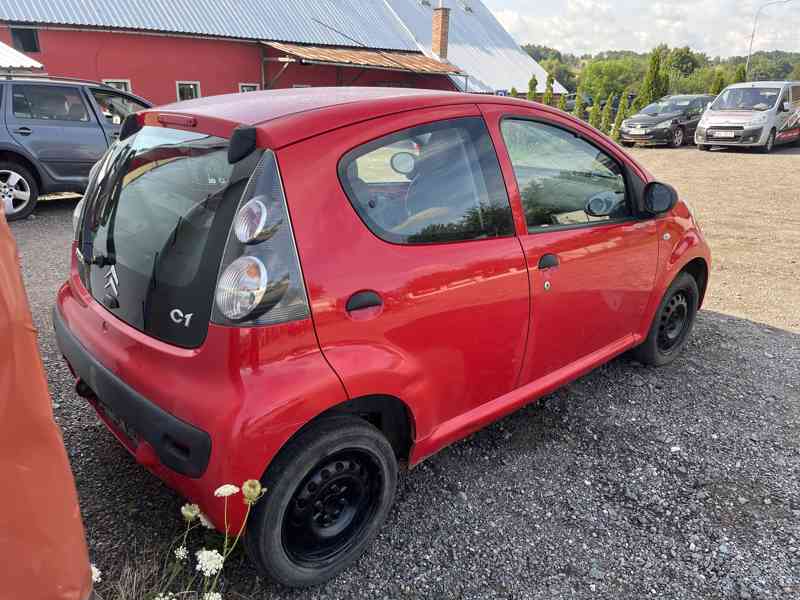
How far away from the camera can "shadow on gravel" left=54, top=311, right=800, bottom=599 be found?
7.29ft

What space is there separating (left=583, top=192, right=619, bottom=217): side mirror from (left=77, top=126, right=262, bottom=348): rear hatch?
179 cm

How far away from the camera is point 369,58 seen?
2131 centimetres

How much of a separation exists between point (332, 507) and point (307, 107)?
4.86 ft

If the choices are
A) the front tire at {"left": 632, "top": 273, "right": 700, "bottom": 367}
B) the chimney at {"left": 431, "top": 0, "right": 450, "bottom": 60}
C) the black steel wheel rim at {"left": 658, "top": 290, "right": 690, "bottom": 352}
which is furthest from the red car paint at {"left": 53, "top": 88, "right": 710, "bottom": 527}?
the chimney at {"left": 431, "top": 0, "right": 450, "bottom": 60}

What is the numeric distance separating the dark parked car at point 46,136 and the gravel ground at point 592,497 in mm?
4431

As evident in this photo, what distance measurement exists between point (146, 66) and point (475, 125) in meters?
18.7


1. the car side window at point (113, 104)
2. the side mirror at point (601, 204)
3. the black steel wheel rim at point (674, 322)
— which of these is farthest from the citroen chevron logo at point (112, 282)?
the car side window at point (113, 104)

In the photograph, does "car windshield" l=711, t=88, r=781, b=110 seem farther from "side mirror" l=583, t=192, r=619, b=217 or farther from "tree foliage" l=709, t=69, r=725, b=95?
"side mirror" l=583, t=192, r=619, b=217

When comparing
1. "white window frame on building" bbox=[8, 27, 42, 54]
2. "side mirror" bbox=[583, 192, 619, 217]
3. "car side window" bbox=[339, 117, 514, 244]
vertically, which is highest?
"white window frame on building" bbox=[8, 27, 42, 54]

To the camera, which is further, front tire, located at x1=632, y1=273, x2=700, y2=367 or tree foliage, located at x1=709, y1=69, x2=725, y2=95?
tree foliage, located at x1=709, y1=69, x2=725, y2=95

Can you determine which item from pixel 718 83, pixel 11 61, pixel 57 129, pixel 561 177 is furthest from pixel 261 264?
pixel 718 83

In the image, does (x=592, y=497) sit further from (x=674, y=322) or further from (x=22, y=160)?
(x=22, y=160)

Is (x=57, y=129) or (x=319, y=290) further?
(x=57, y=129)

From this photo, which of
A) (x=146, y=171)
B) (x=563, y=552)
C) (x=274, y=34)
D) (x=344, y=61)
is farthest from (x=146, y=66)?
(x=563, y=552)
